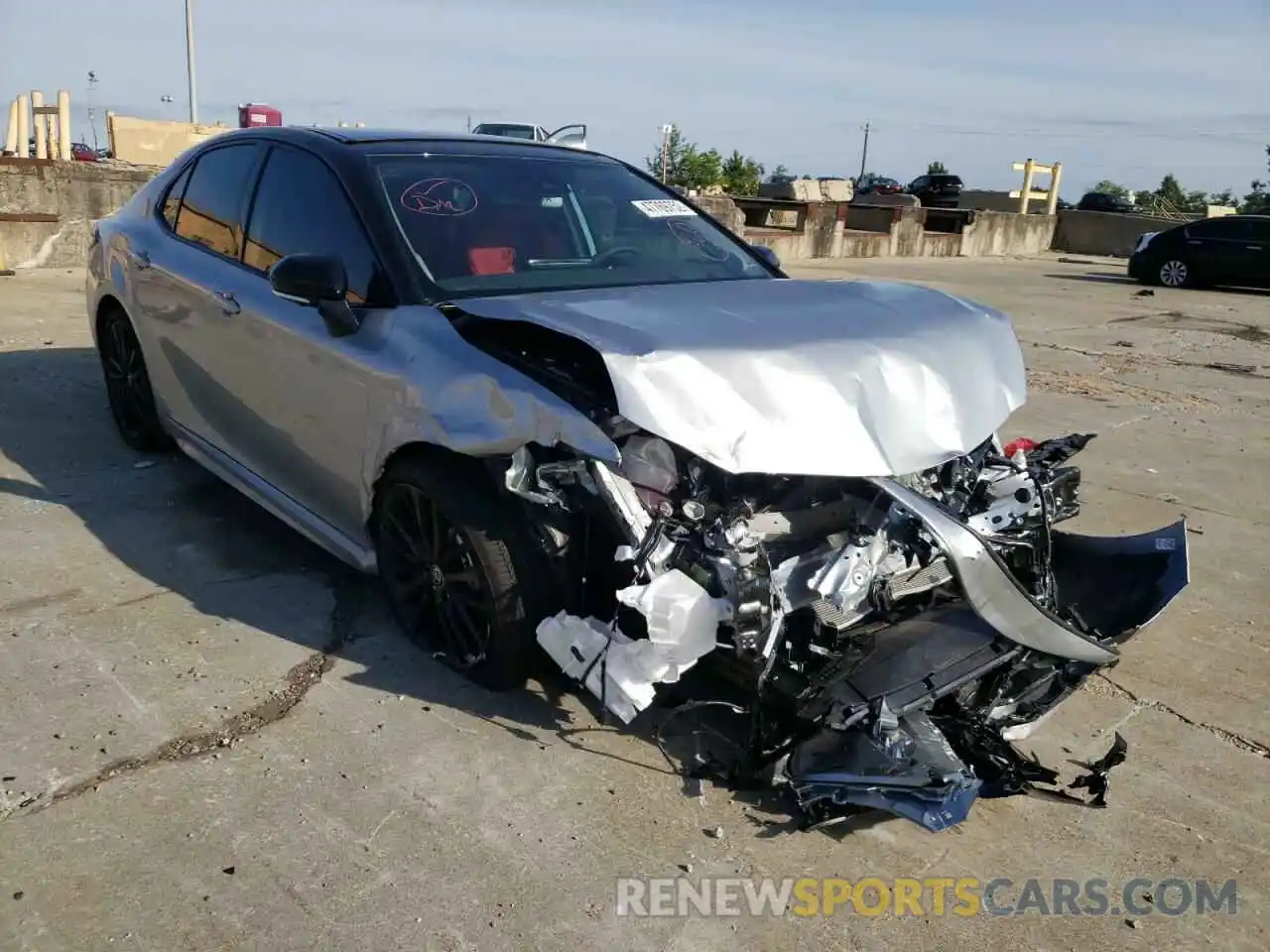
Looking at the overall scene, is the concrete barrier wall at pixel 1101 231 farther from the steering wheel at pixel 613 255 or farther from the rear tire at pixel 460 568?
the rear tire at pixel 460 568

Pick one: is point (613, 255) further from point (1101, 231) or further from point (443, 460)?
point (1101, 231)

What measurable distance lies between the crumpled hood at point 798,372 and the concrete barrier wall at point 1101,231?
30023 mm

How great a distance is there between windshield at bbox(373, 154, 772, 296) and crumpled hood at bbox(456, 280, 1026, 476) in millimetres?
258

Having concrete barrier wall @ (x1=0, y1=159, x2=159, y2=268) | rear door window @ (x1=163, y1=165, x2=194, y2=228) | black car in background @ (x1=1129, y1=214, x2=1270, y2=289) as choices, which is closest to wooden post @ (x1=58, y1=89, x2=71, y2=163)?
concrete barrier wall @ (x1=0, y1=159, x2=159, y2=268)

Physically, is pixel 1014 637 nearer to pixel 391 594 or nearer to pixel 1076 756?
pixel 1076 756

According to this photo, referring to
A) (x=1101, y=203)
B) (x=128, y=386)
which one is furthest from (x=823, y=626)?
(x=1101, y=203)

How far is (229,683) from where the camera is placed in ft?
11.0

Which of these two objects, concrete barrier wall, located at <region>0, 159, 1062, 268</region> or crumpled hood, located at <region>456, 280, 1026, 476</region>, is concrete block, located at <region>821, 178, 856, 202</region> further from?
crumpled hood, located at <region>456, 280, 1026, 476</region>

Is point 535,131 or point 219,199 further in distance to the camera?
point 535,131

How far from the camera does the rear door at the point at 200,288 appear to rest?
4.20 metres

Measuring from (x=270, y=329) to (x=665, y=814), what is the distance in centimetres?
224

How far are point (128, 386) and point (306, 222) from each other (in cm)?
217

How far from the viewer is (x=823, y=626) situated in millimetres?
2768

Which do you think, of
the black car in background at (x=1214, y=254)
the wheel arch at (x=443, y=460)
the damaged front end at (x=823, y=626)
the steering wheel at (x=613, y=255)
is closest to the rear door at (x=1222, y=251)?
the black car in background at (x=1214, y=254)
